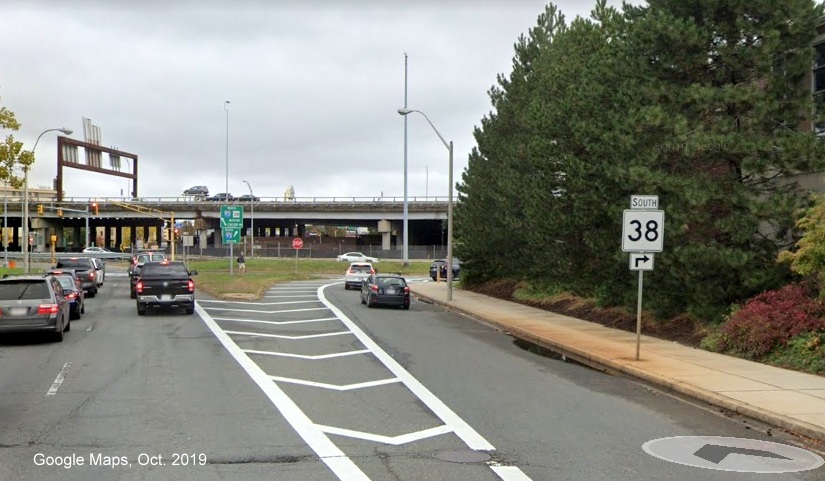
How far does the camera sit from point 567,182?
23.3m

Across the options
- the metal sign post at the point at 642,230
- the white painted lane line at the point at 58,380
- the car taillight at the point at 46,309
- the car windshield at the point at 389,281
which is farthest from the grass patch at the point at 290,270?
the metal sign post at the point at 642,230

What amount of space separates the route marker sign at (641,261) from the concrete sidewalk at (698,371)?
6.03 feet

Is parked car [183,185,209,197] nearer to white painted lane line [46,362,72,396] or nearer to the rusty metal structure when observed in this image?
the rusty metal structure

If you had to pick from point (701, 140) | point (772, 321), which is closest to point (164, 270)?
point (701, 140)

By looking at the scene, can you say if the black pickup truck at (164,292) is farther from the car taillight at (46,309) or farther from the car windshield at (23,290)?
the car taillight at (46,309)

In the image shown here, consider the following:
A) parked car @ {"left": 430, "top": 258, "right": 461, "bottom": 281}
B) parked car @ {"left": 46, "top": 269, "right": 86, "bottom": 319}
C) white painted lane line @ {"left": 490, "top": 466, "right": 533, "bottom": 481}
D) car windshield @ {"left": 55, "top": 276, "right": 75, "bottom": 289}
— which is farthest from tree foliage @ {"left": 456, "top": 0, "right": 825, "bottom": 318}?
parked car @ {"left": 430, "top": 258, "right": 461, "bottom": 281}

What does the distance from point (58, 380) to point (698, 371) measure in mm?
10982

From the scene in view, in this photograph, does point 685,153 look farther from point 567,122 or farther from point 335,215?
point 335,215

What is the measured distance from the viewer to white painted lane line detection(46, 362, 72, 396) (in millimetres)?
11344

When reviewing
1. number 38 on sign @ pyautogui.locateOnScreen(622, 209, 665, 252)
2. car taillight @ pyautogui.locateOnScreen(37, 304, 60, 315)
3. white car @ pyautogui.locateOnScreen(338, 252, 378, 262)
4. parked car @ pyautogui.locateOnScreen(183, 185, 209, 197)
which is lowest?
white car @ pyautogui.locateOnScreen(338, 252, 378, 262)

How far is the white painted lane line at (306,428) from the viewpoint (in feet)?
24.0

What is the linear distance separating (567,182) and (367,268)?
21.5 metres

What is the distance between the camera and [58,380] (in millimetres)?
12422

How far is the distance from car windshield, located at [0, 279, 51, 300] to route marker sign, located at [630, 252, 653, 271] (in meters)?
12.9
